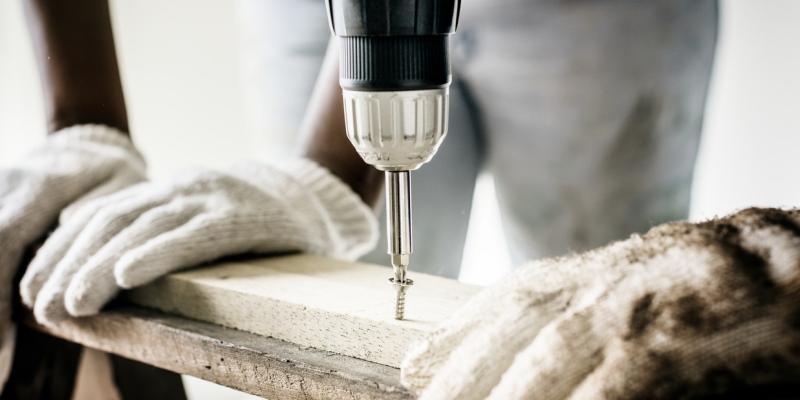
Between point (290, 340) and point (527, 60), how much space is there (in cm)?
76

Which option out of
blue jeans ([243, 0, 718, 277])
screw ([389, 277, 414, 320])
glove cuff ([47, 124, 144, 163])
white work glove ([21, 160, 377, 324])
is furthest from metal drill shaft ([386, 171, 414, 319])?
blue jeans ([243, 0, 718, 277])

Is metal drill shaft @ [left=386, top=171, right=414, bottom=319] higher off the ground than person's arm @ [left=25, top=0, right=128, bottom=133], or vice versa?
person's arm @ [left=25, top=0, right=128, bottom=133]

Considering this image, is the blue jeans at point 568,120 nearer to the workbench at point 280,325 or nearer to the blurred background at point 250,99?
the blurred background at point 250,99

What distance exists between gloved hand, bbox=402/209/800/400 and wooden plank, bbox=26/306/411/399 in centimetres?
11

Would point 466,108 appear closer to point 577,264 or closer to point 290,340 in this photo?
point 290,340

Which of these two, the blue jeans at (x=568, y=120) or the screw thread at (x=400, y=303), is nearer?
the screw thread at (x=400, y=303)

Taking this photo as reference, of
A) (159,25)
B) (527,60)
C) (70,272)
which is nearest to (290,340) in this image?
(70,272)

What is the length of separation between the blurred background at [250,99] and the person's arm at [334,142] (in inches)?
6.9

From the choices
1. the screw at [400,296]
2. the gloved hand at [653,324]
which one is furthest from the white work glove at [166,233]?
the gloved hand at [653,324]

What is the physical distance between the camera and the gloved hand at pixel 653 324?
43 centimetres

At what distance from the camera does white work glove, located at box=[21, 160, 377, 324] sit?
75 centimetres

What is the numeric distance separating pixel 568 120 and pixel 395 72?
84cm

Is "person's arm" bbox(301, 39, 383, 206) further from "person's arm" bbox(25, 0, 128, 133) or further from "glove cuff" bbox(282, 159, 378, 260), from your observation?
"person's arm" bbox(25, 0, 128, 133)

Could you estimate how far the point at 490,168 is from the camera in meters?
1.39
